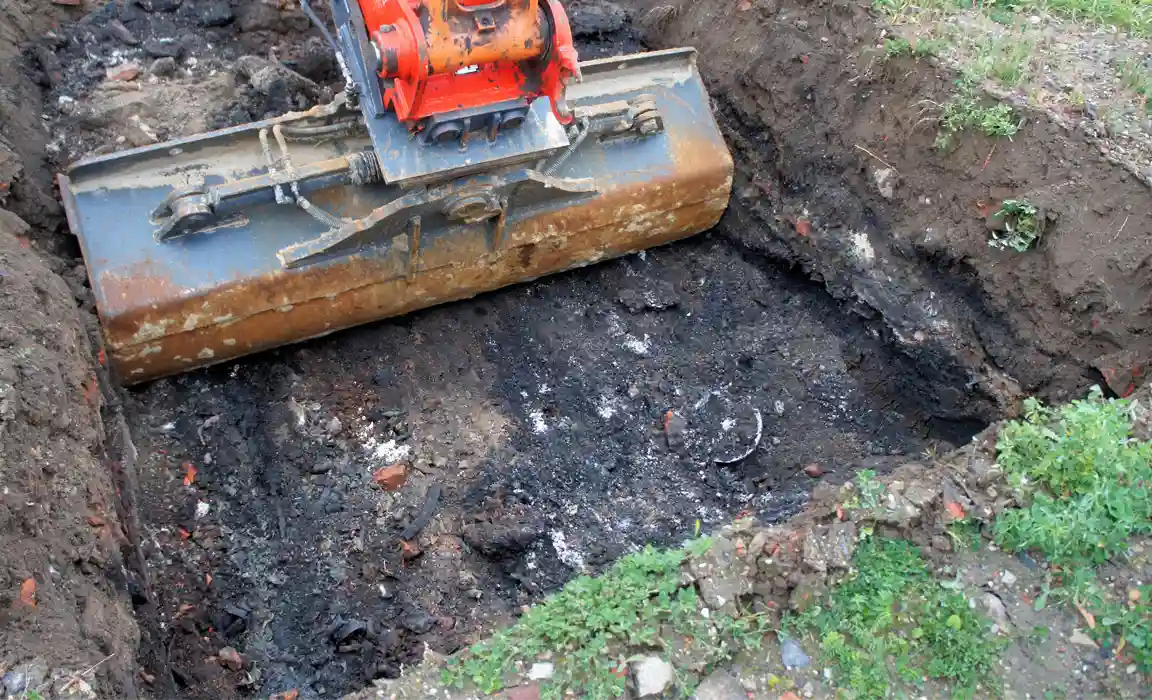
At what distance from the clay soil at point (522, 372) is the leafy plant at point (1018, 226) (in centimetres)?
7

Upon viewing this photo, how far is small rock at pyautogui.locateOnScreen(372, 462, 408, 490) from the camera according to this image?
459cm

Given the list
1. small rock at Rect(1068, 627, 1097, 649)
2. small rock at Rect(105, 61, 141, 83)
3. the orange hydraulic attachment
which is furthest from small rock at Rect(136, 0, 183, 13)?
small rock at Rect(1068, 627, 1097, 649)

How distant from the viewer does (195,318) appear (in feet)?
14.9

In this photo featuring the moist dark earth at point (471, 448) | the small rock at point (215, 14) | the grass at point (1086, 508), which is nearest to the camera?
the grass at point (1086, 508)

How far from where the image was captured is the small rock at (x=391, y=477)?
15.0 feet

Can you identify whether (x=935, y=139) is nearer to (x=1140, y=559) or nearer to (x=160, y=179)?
(x=1140, y=559)

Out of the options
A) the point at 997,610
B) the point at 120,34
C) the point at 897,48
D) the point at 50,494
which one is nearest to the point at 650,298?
the point at 897,48

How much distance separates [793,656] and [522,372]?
242 cm

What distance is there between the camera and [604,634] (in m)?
3.26

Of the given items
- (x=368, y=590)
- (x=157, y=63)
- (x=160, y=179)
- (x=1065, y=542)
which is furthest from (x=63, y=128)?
(x=1065, y=542)

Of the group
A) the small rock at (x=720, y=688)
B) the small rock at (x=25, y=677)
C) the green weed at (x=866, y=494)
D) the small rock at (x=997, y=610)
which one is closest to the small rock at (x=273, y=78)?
the small rock at (x=25, y=677)

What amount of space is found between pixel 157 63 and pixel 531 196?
256cm

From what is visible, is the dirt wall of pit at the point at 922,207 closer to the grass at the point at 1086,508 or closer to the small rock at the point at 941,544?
the grass at the point at 1086,508

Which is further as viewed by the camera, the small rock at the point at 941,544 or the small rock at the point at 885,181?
the small rock at the point at 885,181
